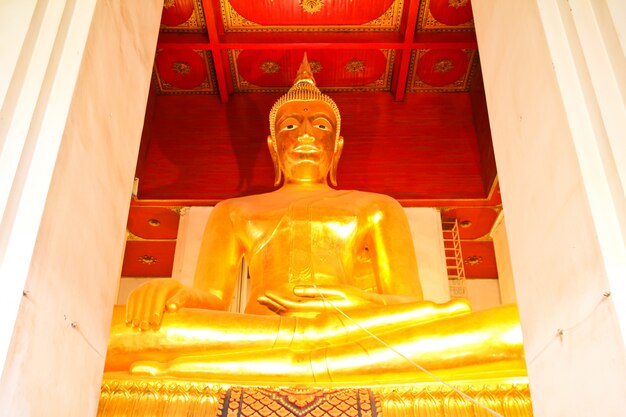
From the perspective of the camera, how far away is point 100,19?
1.36 metres

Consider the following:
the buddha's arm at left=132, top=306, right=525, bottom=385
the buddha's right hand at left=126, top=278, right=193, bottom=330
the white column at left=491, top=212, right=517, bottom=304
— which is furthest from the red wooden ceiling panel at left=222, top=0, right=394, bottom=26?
the buddha's arm at left=132, top=306, right=525, bottom=385

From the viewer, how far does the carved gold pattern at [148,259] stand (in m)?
5.14

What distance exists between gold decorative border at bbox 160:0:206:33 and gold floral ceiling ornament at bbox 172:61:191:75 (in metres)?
0.24

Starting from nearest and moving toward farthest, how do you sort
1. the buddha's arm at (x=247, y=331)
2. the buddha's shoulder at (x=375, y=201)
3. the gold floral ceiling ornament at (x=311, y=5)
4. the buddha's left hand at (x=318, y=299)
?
the buddha's arm at (x=247, y=331) < the buddha's left hand at (x=318, y=299) < the buddha's shoulder at (x=375, y=201) < the gold floral ceiling ornament at (x=311, y=5)

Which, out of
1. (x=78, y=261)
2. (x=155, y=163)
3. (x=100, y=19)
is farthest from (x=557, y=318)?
(x=155, y=163)

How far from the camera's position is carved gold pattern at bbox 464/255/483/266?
520 centimetres

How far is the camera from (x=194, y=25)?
161 inches

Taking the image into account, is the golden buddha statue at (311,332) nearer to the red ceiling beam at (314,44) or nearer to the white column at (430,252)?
the white column at (430,252)

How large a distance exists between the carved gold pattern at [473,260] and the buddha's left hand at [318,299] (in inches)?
110

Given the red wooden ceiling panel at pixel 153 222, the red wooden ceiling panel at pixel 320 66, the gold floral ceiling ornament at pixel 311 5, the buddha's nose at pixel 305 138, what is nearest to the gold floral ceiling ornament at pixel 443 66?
the red wooden ceiling panel at pixel 320 66

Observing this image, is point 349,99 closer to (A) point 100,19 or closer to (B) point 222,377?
(B) point 222,377

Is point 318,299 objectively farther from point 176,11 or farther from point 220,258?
point 176,11

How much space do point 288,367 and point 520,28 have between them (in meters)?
1.24

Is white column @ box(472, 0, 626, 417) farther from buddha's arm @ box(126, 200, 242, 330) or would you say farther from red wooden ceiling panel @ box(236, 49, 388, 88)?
red wooden ceiling panel @ box(236, 49, 388, 88)
